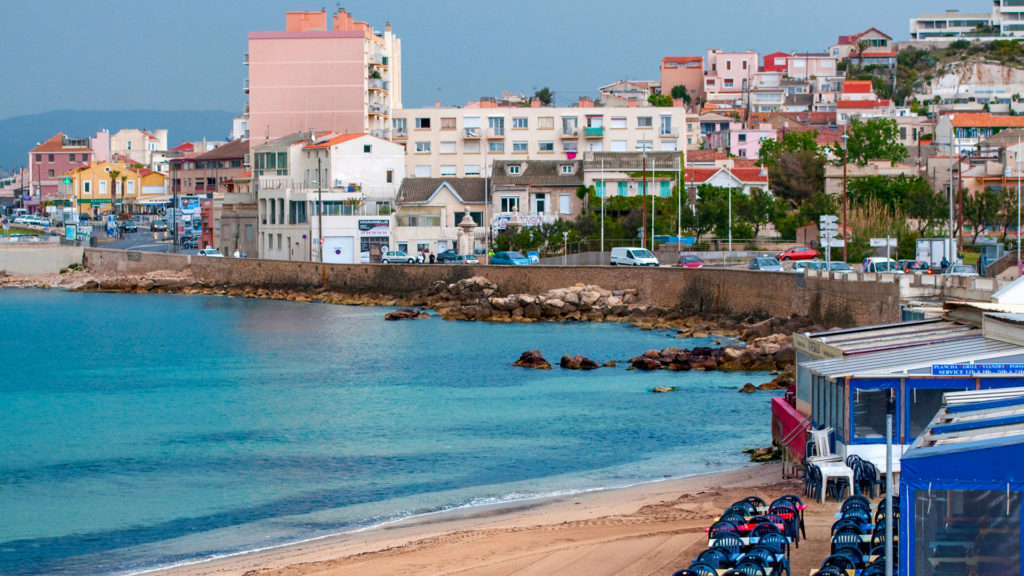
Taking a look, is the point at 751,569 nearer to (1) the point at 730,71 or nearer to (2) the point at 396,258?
(2) the point at 396,258

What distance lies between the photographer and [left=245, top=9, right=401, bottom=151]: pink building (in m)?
82.8

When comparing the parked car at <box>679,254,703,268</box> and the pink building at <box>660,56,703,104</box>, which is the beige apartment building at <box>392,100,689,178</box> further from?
the pink building at <box>660,56,703,104</box>

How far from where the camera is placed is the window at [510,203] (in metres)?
71.5

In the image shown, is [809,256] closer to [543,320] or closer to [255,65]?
[543,320]

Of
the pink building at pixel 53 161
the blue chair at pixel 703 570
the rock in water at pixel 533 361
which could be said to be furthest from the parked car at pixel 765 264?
the pink building at pixel 53 161

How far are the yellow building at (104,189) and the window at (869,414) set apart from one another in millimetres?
118964

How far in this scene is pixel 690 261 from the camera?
56312 millimetres

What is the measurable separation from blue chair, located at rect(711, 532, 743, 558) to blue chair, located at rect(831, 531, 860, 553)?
999 mm

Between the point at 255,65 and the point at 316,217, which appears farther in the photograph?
the point at 255,65

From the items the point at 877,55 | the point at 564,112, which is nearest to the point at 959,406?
the point at 564,112

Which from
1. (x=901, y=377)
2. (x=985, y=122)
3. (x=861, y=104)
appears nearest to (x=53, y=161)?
(x=861, y=104)

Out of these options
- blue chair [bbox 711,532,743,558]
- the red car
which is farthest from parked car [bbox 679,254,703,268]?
blue chair [bbox 711,532,743,558]

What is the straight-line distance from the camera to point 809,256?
58.7m

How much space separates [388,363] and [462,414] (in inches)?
444
